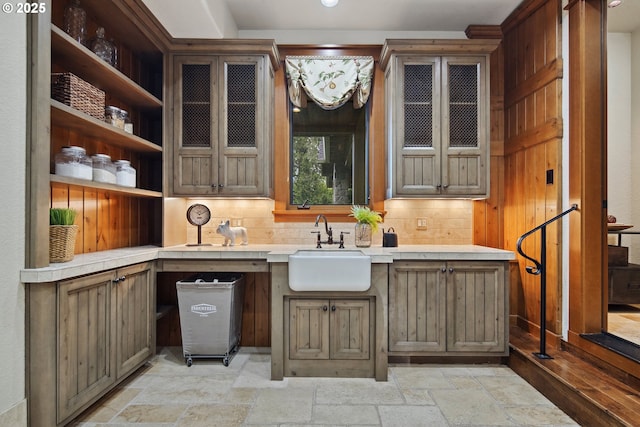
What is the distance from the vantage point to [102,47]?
2480 mm

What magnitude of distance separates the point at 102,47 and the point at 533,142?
3.44 metres

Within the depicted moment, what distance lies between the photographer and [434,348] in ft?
9.20

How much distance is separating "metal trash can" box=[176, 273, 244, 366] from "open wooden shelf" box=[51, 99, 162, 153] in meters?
1.15

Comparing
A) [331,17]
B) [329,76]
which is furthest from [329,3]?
[329,76]

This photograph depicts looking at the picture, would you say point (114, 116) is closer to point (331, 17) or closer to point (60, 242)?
point (60, 242)

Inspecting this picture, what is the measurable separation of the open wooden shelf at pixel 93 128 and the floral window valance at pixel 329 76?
1451mm

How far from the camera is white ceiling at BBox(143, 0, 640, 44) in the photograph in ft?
9.95

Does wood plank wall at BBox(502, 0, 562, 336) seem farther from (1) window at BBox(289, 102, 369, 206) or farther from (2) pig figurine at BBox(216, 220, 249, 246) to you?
(2) pig figurine at BBox(216, 220, 249, 246)

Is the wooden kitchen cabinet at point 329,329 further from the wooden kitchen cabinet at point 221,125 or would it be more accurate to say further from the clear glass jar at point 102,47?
the clear glass jar at point 102,47

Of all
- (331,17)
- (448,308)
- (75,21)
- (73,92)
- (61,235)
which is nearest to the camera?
(61,235)

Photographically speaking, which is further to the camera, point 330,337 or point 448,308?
point 448,308

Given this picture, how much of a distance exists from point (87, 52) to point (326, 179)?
2.16m

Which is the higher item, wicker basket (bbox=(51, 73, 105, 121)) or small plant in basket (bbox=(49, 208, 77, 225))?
wicker basket (bbox=(51, 73, 105, 121))

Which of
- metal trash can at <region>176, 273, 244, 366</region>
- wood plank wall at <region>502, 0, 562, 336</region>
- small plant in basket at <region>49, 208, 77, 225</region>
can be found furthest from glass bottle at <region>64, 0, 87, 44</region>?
wood plank wall at <region>502, 0, 562, 336</region>
